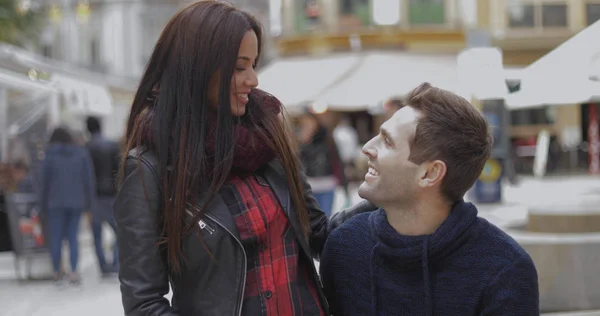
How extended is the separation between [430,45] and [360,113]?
639 cm

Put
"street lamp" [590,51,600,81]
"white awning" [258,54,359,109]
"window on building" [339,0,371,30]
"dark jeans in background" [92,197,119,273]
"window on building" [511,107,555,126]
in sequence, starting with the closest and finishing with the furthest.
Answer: "street lamp" [590,51,600,81], "dark jeans in background" [92,197,119,273], "white awning" [258,54,359,109], "window on building" [339,0,371,30], "window on building" [511,107,555,126]

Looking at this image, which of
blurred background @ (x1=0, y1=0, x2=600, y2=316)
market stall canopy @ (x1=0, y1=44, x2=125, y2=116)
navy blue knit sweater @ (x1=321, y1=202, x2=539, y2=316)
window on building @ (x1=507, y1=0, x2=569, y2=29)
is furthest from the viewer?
window on building @ (x1=507, y1=0, x2=569, y2=29)

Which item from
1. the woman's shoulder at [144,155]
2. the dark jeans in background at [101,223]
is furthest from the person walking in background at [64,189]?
the woman's shoulder at [144,155]

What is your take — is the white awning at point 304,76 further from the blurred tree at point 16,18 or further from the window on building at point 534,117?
the window on building at point 534,117

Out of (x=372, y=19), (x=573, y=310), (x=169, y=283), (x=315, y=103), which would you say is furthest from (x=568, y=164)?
(x=169, y=283)

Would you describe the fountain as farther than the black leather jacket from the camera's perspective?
Yes

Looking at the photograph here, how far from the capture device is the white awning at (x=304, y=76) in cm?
2095

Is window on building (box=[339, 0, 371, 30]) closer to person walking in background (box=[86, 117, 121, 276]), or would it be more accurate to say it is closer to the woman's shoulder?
person walking in background (box=[86, 117, 121, 276])

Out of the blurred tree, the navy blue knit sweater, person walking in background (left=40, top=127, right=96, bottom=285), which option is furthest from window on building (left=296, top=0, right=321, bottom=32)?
the navy blue knit sweater

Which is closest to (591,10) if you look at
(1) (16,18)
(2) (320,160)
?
(1) (16,18)

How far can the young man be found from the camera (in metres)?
2.18

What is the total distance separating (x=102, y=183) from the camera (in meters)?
10.4

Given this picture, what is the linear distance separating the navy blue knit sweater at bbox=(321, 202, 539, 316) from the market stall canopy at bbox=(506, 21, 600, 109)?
3329 millimetres

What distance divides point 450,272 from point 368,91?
695 inches
